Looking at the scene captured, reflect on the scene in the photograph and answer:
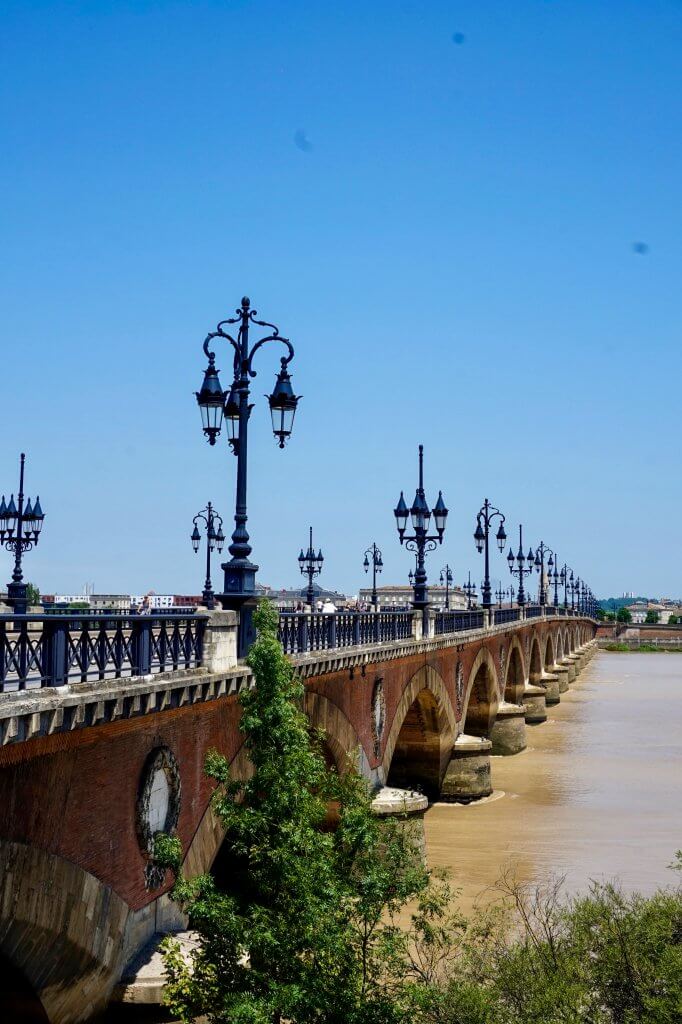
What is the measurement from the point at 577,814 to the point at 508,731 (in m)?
12.6

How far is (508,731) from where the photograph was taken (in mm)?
44062

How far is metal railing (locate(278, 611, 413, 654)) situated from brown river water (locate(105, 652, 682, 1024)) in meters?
4.03

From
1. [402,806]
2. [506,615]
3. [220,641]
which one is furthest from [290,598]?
[220,641]

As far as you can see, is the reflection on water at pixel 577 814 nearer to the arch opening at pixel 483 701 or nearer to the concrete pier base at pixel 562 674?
the arch opening at pixel 483 701

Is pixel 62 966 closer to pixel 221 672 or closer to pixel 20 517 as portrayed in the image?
pixel 221 672

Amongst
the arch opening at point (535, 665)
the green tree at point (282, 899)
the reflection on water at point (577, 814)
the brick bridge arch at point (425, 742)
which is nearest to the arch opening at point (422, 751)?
the brick bridge arch at point (425, 742)

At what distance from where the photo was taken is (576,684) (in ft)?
286

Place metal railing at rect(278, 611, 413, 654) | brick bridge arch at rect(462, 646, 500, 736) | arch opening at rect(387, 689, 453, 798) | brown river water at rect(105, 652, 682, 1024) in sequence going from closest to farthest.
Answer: metal railing at rect(278, 611, 413, 654), brown river water at rect(105, 652, 682, 1024), arch opening at rect(387, 689, 453, 798), brick bridge arch at rect(462, 646, 500, 736)

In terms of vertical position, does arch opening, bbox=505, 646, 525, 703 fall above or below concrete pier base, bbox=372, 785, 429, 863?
above

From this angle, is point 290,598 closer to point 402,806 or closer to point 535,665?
point 535,665

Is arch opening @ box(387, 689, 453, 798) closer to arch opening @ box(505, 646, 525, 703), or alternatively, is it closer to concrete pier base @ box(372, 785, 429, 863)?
concrete pier base @ box(372, 785, 429, 863)

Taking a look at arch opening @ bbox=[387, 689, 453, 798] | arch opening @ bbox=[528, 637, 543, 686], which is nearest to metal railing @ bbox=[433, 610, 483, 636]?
arch opening @ bbox=[387, 689, 453, 798]

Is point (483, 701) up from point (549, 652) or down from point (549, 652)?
down

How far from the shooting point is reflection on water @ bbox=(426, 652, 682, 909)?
82.2ft
